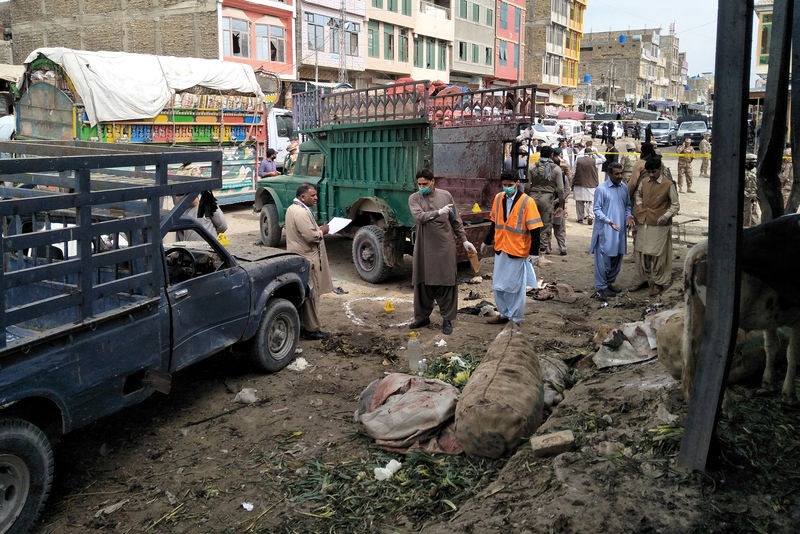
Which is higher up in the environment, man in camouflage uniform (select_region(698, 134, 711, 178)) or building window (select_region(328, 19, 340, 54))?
building window (select_region(328, 19, 340, 54))

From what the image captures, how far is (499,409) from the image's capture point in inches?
162

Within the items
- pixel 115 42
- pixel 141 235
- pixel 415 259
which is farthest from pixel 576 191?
pixel 115 42

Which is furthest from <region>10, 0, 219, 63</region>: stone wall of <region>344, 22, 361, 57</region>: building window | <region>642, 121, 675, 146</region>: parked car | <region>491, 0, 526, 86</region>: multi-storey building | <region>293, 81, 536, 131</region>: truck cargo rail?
<region>491, 0, 526, 86</region>: multi-storey building

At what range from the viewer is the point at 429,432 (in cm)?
441

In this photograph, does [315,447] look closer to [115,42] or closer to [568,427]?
[568,427]

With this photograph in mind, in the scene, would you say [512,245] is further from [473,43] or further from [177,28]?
[473,43]

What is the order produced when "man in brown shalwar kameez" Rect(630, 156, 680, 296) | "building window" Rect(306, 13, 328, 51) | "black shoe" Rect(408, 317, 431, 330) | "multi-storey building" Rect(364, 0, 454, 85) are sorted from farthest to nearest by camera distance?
1. "multi-storey building" Rect(364, 0, 454, 85)
2. "building window" Rect(306, 13, 328, 51)
3. "man in brown shalwar kameez" Rect(630, 156, 680, 296)
4. "black shoe" Rect(408, 317, 431, 330)

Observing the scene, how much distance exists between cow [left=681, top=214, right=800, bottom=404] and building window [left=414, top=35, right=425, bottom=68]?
38869 millimetres

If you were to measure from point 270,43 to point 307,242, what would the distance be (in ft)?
82.4

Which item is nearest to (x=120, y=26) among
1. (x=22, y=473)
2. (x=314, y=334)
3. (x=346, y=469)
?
(x=314, y=334)

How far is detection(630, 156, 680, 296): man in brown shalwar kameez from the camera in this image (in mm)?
8211

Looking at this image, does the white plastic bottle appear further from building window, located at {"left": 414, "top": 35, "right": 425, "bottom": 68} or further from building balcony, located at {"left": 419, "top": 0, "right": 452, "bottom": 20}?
building balcony, located at {"left": 419, "top": 0, "right": 452, "bottom": 20}

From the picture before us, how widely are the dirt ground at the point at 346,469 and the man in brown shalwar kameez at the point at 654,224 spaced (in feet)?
7.99

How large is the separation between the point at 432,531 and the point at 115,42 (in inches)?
1304
